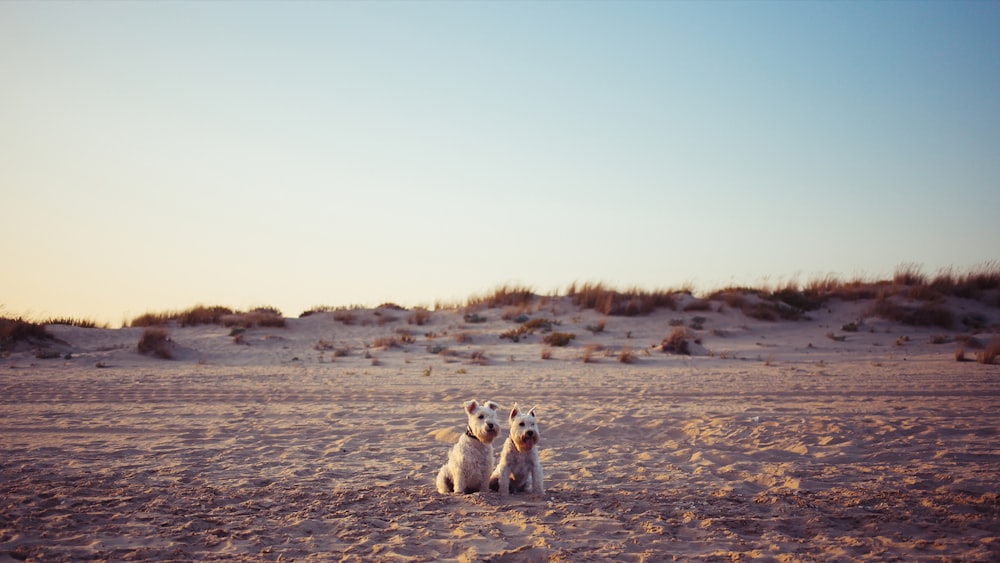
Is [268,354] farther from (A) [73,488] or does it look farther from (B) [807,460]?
(B) [807,460]

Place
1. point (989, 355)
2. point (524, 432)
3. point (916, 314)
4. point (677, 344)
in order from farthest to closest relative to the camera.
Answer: point (916, 314)
point (677, 344)
point (989, 355)
point (524, 432)

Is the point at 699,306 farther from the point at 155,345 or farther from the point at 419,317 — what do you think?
the point at 155,345

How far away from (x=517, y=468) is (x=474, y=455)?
0.53 meters

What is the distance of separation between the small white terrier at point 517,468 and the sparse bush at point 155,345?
46.6 ft

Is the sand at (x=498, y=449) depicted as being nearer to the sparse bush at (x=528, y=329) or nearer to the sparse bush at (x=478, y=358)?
the sparse bush at (x=478, y=358)

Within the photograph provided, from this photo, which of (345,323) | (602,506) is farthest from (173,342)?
(602,506)

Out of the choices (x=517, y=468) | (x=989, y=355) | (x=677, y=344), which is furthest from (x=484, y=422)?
(x=989, y=355)

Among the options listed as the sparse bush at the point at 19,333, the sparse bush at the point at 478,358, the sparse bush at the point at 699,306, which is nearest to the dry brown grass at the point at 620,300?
the sparse bush at the point at 699,306

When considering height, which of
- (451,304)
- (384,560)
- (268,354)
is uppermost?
(451,304)

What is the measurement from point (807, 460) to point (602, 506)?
10.9ft

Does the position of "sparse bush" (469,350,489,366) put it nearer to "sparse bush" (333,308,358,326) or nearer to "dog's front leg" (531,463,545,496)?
"sparse bush" (333,308,358,326)

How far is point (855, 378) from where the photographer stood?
14.0 metres

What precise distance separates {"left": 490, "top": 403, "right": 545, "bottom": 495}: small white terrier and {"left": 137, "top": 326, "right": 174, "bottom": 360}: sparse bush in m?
14.2

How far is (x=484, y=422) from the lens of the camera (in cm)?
652
